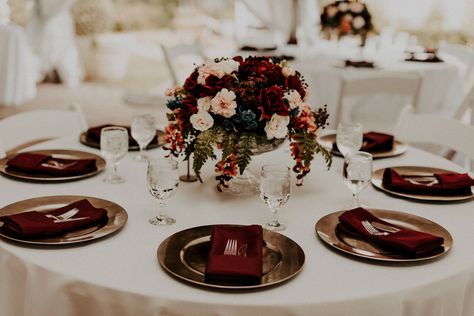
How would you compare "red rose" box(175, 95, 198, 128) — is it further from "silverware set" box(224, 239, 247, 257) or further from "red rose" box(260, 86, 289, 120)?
"silverware set" box(224, 239, 247, 257)

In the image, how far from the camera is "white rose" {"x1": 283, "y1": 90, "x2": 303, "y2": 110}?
5.31 ft

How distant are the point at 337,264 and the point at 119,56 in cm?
672

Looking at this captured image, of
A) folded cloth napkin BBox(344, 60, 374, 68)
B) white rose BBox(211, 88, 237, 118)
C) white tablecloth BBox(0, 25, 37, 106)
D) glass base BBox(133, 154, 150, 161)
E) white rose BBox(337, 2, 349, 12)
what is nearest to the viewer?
white rose BBox(211, 88, 237, 118)

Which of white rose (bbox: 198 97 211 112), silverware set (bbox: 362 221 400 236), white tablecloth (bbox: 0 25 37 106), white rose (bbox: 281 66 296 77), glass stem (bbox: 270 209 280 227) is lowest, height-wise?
white tablecloth (bbox: 0 25 37 106)

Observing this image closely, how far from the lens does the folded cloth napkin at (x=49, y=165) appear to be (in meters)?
1.76

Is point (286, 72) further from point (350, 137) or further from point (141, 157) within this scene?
point (141, 157)

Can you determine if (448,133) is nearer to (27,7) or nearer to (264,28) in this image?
(264,28)

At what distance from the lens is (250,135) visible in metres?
1.60

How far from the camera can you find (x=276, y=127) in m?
1.59

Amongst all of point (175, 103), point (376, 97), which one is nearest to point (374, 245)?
point (175, 103)

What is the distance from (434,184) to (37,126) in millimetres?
1491

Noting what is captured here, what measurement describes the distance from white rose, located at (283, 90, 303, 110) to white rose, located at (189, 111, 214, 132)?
0.71 feet

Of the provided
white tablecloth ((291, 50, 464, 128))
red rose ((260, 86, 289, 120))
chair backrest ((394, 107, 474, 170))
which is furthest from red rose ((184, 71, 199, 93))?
white tablecloth ((291, 50, 464, 128))

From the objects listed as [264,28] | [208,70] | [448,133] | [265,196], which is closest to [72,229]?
[265,196]
